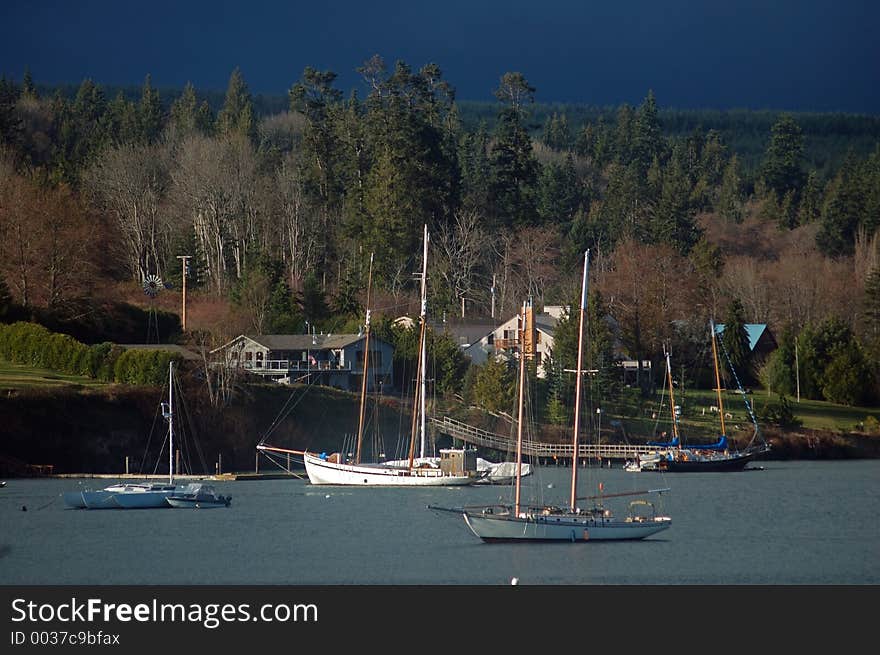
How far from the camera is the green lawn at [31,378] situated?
75625 millimetres

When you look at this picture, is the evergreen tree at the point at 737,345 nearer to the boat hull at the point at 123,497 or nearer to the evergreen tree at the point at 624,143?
the boat hull at the point at 123,497

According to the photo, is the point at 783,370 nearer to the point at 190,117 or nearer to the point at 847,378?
the point at 847,378

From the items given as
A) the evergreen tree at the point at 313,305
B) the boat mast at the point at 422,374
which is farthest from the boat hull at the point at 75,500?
the evergreen tree at the point at 313,305

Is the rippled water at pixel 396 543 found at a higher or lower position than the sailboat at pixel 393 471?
lower

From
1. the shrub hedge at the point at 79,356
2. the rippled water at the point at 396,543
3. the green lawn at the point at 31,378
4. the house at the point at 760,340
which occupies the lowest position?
the rippled water at the point at 396,543

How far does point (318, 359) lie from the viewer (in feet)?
312

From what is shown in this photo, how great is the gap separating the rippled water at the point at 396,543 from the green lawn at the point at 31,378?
738 centimetres

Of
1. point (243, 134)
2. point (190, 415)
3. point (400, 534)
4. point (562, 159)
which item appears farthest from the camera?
point (562, 159)

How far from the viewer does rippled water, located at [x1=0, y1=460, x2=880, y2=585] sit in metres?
44.1

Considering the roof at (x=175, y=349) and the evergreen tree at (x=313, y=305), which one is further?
the evergreen tree at (x=313, y=305)

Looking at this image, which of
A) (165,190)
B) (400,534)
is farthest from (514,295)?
(400,534)
